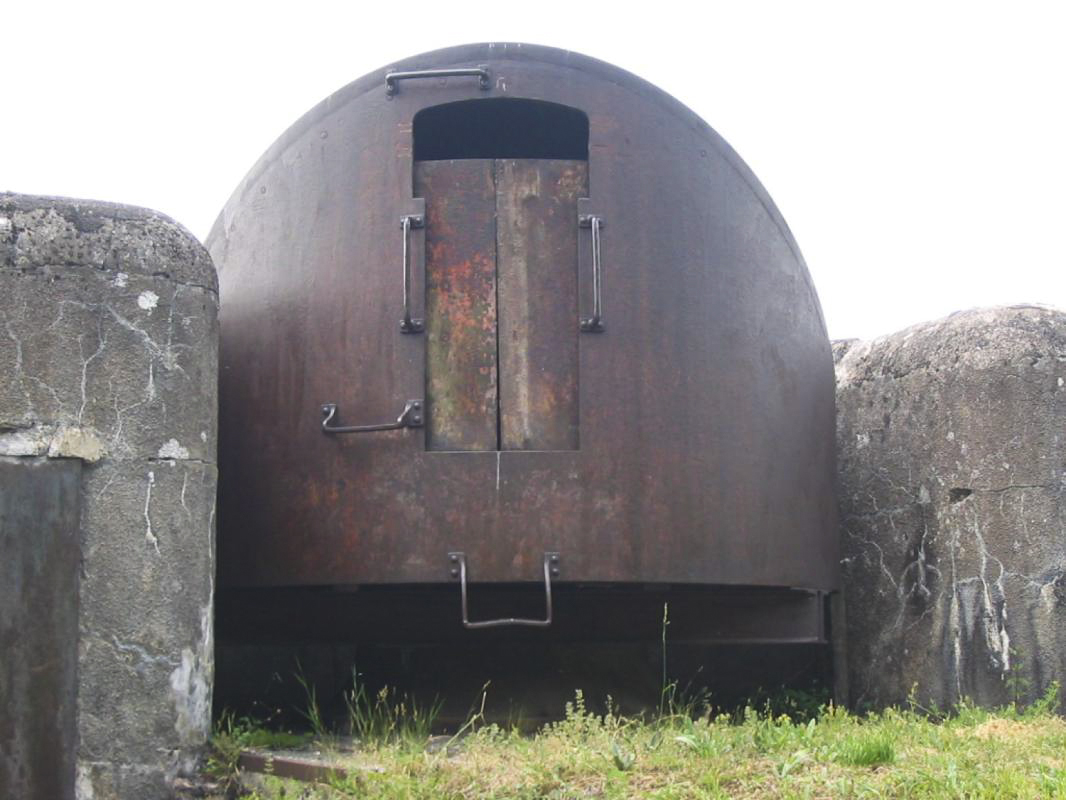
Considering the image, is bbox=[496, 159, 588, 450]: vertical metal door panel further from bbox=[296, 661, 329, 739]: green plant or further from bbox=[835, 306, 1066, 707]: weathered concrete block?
bbox=[835, 306, 1066, 707]: weathered concrete block

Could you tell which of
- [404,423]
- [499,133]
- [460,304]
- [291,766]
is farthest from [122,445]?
[499,133]

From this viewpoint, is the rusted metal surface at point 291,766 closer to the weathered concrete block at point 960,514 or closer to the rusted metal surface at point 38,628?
the rusted metal surface at point 38,628

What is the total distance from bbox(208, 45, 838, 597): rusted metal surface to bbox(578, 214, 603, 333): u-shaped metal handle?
0.12ft

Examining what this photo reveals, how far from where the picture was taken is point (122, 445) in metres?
5.24

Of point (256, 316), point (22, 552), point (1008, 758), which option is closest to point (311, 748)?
point (22, 552)

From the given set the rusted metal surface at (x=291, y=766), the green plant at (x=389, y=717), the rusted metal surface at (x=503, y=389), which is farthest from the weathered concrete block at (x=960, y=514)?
the rusted metal surface at (x=291, y=766)

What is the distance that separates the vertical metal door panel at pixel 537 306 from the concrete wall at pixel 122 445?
3.92 feet

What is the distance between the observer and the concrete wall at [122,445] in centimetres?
513

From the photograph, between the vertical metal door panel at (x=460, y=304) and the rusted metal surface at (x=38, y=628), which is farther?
the vertical metal door panel at (x=460, y=304)

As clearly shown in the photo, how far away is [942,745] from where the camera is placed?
5031 millimetres

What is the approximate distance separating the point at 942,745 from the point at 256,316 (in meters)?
3.13

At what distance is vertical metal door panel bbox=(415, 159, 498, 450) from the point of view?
5.89 m

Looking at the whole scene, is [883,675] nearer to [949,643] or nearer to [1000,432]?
[949,643]

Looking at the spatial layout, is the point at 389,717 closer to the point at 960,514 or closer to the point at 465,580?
the point at 465,580
